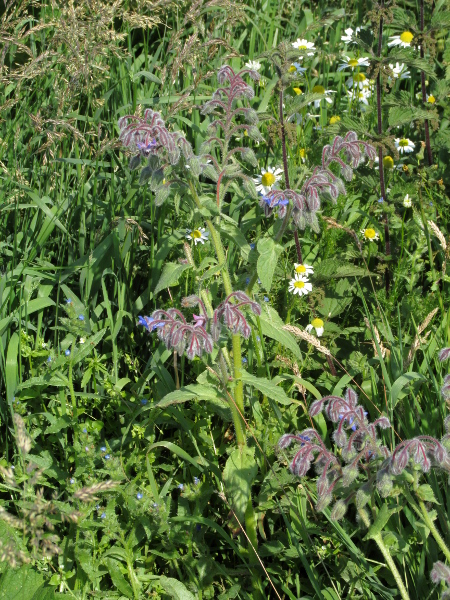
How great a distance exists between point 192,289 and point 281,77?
96cm

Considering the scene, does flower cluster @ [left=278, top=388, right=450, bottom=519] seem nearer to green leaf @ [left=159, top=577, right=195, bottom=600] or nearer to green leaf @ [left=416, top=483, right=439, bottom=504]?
green leaf @ [left=416, top=483, right=439, bottom=504]

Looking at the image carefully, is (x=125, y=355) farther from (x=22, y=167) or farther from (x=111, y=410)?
(x=22, y=167)

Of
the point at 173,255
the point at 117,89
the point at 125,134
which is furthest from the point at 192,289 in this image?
the point at 117,89

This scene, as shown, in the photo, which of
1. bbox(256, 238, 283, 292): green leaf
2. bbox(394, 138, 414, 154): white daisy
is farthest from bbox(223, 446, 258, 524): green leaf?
bbox(394, 138, 414, 154): white daisy

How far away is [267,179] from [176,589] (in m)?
1.83

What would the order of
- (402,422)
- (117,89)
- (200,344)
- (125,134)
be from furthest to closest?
(117,89)
(402,422)
(125,134)
(200,344)

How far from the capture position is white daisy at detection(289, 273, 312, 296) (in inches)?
113

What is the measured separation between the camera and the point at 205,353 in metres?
2.39

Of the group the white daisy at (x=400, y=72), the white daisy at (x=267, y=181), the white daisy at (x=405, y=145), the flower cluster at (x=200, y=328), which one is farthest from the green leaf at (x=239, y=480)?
the white daisy at (x=400, y=72)

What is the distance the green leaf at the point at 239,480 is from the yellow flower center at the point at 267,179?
1414 mm

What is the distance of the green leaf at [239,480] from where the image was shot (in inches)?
86.0

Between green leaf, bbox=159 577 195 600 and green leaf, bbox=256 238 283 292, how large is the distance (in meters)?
0.98

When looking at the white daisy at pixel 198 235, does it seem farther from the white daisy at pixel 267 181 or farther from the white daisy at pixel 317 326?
the white daisy at pixel 317 326

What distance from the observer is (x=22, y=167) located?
3.25 metres
